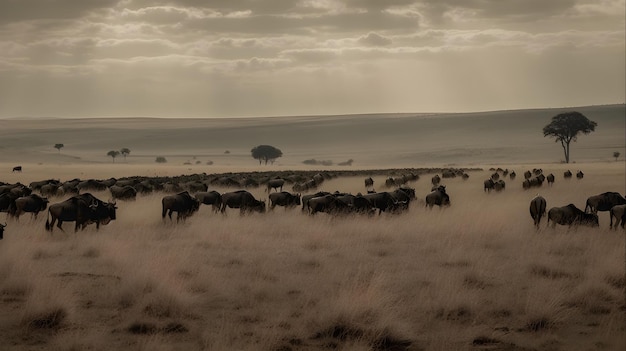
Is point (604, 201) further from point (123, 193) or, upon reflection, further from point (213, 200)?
point (123, 193)

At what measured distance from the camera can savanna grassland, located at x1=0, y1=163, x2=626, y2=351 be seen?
29.9 ft

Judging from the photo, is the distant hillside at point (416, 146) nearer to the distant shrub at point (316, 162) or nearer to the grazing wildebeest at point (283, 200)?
the distant shrub at point (316, 162)

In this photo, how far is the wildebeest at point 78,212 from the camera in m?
16.9

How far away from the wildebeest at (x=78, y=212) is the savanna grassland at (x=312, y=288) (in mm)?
467

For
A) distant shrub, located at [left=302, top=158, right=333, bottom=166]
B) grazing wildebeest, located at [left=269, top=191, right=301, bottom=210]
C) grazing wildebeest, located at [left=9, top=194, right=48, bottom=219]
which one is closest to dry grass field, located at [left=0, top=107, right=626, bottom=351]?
grazing wildebeest, located at [left=9, top=194, right=48, bottom=219]

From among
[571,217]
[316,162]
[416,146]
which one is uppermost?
[416,146]

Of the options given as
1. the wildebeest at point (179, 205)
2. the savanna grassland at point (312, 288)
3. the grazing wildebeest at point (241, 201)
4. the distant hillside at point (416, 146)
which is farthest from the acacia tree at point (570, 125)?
the wildebeest at point (179, 205)

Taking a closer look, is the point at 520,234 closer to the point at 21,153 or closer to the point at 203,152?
the point at 21,153

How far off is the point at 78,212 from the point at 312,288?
27.2 feet

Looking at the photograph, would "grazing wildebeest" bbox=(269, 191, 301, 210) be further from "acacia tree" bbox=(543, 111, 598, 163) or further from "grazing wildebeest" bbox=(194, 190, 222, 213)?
"acacia tree" bbox=(543, 111, 598, 163)

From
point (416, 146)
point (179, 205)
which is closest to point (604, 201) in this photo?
point (179, 205)

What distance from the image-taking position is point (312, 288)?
37.7ft

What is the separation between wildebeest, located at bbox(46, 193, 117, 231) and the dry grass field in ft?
1.37

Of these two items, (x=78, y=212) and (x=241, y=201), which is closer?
(x=78, y=212)
